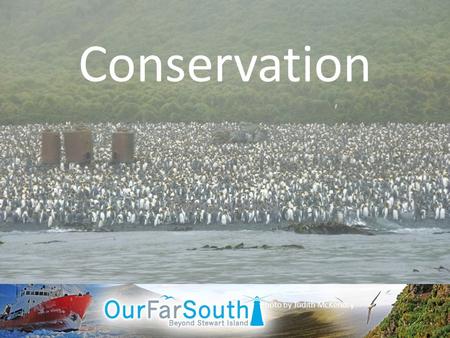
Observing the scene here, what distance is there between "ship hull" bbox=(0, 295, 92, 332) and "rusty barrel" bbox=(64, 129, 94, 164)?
30.3 inches

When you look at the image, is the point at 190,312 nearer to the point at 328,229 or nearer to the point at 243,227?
the point at 243,227

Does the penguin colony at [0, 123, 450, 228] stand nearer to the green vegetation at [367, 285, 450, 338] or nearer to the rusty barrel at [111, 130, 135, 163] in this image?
the rusty barrel at [111, 130, 135, 163]

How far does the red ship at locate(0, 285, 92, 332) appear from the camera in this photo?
656 cm

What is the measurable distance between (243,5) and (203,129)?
2.34 feet

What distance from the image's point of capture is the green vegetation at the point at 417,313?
6410 mm

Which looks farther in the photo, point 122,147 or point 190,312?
point 122,147

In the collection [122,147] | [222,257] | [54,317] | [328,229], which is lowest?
[54,317]

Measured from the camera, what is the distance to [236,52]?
676 cm

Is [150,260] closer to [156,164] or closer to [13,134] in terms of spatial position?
[156,164]

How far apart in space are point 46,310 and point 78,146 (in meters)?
0.92

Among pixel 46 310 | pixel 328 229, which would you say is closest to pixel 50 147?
pixel 46 310

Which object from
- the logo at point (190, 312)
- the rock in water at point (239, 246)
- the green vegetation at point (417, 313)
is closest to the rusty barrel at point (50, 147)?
the logo at point (190, 312)

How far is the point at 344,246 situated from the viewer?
6.67 m

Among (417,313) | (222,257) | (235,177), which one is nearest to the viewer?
(417,313)
